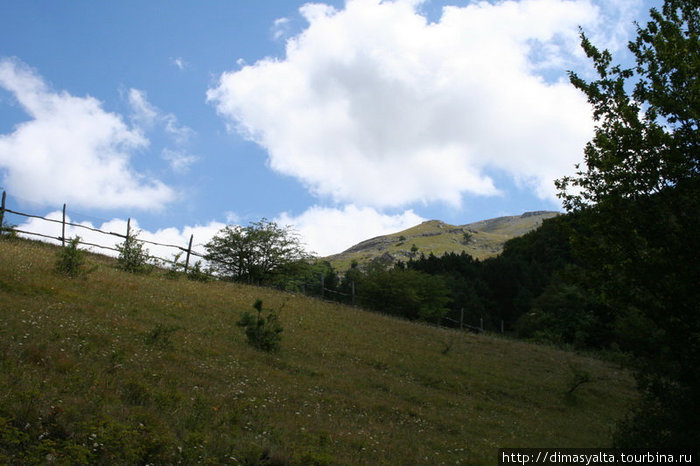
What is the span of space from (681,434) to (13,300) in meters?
19.4

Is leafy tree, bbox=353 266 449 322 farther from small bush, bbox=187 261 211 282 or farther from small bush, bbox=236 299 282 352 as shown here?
small bush, bbox=236 299 282 352

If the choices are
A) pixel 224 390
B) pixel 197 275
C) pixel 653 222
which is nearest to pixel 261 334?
pixel 224 390

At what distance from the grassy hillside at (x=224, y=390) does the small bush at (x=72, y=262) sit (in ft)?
1.94

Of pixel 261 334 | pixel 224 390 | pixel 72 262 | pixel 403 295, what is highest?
pixel 72 262

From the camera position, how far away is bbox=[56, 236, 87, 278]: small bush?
22.0 m

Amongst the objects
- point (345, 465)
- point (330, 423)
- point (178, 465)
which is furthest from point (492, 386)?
point (178, 465)

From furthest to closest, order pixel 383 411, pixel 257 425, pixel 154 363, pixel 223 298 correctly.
→ pixel 223 298
pixel 383 411
pixel 154 363
pixel 257 425

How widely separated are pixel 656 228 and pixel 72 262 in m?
23.7

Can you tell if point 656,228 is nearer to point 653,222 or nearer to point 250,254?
point 653,222

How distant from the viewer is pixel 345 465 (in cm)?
865

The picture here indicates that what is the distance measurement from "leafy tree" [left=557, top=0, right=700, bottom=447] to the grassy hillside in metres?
3.41

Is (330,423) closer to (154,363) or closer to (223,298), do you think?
(154,363)

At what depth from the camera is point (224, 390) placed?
11773 mm

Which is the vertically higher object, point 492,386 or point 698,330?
point 698,330
